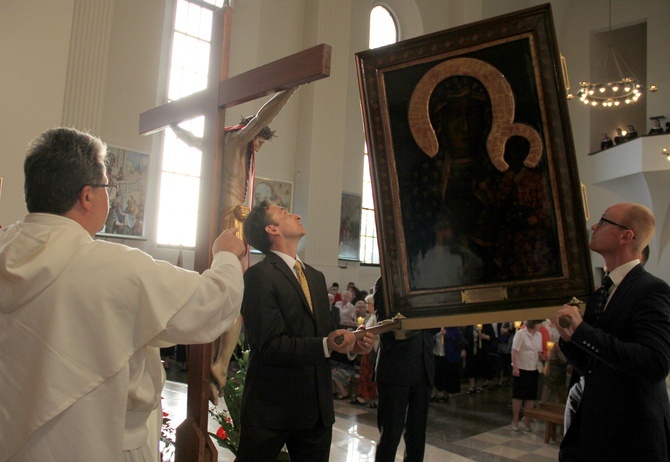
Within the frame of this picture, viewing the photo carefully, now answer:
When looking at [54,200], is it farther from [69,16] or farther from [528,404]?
[69,16]

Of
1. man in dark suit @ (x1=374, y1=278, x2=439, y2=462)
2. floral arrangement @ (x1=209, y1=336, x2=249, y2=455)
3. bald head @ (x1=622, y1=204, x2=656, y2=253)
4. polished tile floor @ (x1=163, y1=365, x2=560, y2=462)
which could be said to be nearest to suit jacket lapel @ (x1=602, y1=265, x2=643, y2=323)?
bald head @ (x1=622, y1=204, x2=656, y2=253)

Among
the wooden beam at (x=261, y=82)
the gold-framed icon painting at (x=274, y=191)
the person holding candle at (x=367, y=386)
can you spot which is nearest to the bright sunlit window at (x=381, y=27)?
the gold-framed icon painting at (x=274, y=191)

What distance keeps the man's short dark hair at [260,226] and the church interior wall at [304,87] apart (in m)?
7.11

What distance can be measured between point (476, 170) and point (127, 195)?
30.8 ft

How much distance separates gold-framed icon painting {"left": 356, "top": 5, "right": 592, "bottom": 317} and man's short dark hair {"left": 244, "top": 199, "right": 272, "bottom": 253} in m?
0.57

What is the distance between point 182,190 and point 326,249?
367cm

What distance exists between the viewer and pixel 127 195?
10953 millimetres

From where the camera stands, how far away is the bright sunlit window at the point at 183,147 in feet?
39.8

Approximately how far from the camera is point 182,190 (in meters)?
12.4

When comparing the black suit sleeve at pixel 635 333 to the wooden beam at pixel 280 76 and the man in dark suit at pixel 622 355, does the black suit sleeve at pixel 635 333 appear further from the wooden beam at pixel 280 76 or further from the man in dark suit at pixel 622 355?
the wooden beam at pixel 280 76

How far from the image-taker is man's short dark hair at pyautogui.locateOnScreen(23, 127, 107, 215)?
67.7 inches

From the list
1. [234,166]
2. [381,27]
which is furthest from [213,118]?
[381,27]

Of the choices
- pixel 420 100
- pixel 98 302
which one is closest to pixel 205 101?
pixel 420 100

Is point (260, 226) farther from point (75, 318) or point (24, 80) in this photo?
point (24, 80)
